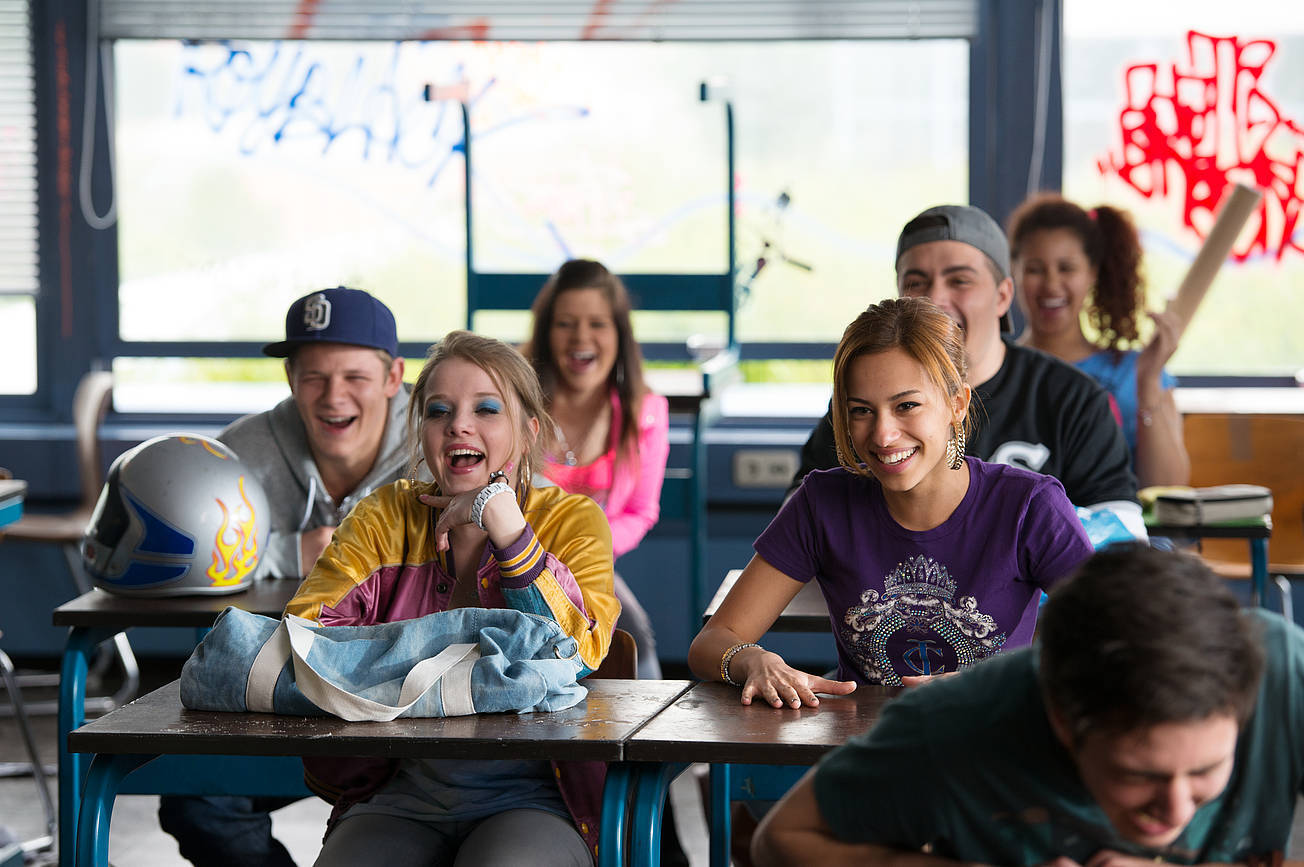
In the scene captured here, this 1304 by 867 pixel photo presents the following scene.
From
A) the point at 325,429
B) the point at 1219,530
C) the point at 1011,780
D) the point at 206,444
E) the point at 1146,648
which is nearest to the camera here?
the point at 1146,648

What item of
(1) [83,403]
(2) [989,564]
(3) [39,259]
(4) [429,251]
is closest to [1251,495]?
(2) [989,564]

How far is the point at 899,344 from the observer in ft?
6.33

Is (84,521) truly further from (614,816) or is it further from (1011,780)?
(1011,780)

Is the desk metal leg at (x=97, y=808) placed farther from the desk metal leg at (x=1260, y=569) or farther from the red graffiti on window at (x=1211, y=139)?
the red graffiti on window at (x=1211, y=139)

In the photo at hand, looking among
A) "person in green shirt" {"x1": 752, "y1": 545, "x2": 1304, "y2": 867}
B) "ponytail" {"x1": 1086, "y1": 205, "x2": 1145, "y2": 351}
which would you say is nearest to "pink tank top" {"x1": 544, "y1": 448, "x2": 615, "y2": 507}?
"ponytail" {"x1": 1086, "y1": 205, "x2": 1145, "y2": 351}

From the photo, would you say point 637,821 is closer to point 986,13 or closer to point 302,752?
point 302,752

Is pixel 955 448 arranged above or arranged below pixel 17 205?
below

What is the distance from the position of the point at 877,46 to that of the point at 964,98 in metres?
0.34

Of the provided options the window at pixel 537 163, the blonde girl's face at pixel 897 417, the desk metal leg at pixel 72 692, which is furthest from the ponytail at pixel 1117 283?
the desk metal leg at pixel 72 692

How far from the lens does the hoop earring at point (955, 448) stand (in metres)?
1.97

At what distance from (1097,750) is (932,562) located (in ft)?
3.00

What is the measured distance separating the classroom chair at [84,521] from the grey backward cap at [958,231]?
275 centimetres

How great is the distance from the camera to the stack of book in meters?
3.31

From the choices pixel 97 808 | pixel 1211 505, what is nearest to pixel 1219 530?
pixel 1211 505
